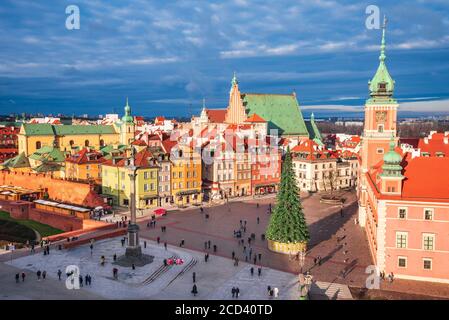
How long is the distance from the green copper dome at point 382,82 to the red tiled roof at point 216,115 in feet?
198

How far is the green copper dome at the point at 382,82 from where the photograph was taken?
5659 centimetres

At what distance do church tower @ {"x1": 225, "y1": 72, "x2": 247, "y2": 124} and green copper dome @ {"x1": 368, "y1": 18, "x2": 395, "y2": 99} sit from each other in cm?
4642

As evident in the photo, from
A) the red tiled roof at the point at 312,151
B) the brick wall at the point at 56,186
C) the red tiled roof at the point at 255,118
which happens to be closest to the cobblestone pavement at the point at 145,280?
the brick wall at the point at 56,186

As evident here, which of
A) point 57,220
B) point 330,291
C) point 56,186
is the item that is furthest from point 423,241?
point 56,186

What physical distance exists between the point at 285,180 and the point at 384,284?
12428mm

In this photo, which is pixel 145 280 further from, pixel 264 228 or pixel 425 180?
pixel 425 180

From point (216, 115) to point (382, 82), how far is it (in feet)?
214

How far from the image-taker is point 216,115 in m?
119

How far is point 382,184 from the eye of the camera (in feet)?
123

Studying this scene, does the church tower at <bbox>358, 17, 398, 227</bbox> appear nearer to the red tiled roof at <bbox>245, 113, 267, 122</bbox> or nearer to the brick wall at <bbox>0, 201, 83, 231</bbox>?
the brick wall at <bbox>0, 201, 83, 231</bbox>

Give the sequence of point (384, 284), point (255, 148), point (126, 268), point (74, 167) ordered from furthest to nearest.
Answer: point (255, 148)
point (74, 167)
point (126, 268)
point (384, 284)

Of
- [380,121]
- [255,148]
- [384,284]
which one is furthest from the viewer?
[255,148]

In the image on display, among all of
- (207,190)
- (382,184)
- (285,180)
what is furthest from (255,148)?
(382,184)
